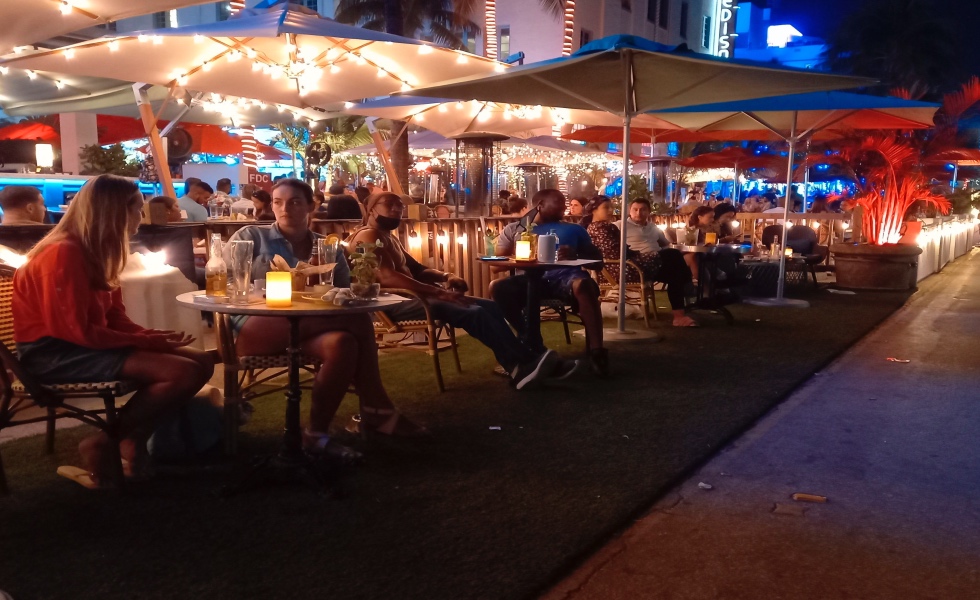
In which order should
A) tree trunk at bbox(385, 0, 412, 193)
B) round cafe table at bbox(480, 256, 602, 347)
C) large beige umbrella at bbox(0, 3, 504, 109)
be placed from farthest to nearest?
1. tree trunk at bbox(385, 0, 412, 193)
2. large beige umbrella at bbox(0, 3, 504, 109)
3. round cafe table at bbox(480, 256, 602, 347)

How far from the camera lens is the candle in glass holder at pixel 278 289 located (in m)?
3.31

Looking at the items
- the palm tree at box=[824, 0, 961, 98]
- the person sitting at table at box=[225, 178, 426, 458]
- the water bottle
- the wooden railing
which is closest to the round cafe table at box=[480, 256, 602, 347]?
the wooden railing

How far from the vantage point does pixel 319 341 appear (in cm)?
380

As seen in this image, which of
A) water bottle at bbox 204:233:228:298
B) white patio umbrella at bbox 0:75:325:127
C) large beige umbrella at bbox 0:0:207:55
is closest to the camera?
water bottle at bbox 204:233:228:298

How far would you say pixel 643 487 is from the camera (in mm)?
3553

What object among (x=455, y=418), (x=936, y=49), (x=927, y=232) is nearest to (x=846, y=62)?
(x=936, y=49)

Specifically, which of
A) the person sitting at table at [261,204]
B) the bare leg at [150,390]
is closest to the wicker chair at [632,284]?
the person sitting at table at [261,204]

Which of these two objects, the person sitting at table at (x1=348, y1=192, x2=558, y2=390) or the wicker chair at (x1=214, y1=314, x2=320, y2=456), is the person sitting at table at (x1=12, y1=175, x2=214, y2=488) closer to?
the wicker chair at (x1=214, y1=314, x2=320, y2=456)

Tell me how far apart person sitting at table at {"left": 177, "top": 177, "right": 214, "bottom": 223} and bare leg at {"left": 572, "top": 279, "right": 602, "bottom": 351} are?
4.56m

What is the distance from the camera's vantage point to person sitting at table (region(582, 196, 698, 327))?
7.98m

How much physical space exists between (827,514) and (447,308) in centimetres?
262

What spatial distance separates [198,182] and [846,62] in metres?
43.4

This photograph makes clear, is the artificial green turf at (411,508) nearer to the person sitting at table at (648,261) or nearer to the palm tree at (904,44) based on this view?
the person sitting at table at (648,261)

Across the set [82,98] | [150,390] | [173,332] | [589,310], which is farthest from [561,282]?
[82,98]
